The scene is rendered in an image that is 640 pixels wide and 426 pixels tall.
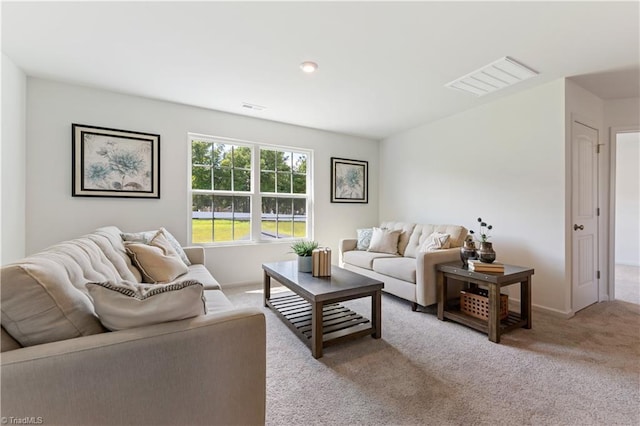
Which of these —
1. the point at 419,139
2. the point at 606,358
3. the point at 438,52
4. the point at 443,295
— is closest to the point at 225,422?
the point at 443,295

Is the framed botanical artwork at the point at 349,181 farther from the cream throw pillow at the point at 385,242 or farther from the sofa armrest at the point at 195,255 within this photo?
the sofa armrest at the point at 195,255

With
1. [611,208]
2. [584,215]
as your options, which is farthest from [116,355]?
[611,208]

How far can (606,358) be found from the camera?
1963mm

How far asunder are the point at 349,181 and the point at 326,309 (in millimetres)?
2549

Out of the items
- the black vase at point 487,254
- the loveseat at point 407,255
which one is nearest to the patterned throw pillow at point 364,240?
the loveseat at point 407,255

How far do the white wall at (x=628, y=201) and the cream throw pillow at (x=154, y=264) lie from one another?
7529mm

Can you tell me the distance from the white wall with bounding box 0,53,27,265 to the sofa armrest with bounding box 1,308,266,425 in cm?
226

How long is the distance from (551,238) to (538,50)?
1.80 meters

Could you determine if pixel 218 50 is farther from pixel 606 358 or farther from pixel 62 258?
pixel 606 358

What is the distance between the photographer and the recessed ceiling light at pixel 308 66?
237 cm

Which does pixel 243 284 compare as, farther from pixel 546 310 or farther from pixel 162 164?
pixel 546 310

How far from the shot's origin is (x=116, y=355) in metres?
0.90

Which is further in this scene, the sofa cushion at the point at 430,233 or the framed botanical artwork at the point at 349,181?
the framed botanical artwork at the point at 349,181

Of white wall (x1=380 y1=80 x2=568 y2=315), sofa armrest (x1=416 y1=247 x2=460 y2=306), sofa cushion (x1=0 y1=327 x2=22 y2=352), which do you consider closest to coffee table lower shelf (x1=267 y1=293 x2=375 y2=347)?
sofa armrest (x1=416 y1=247 x2=460 y2=306)
